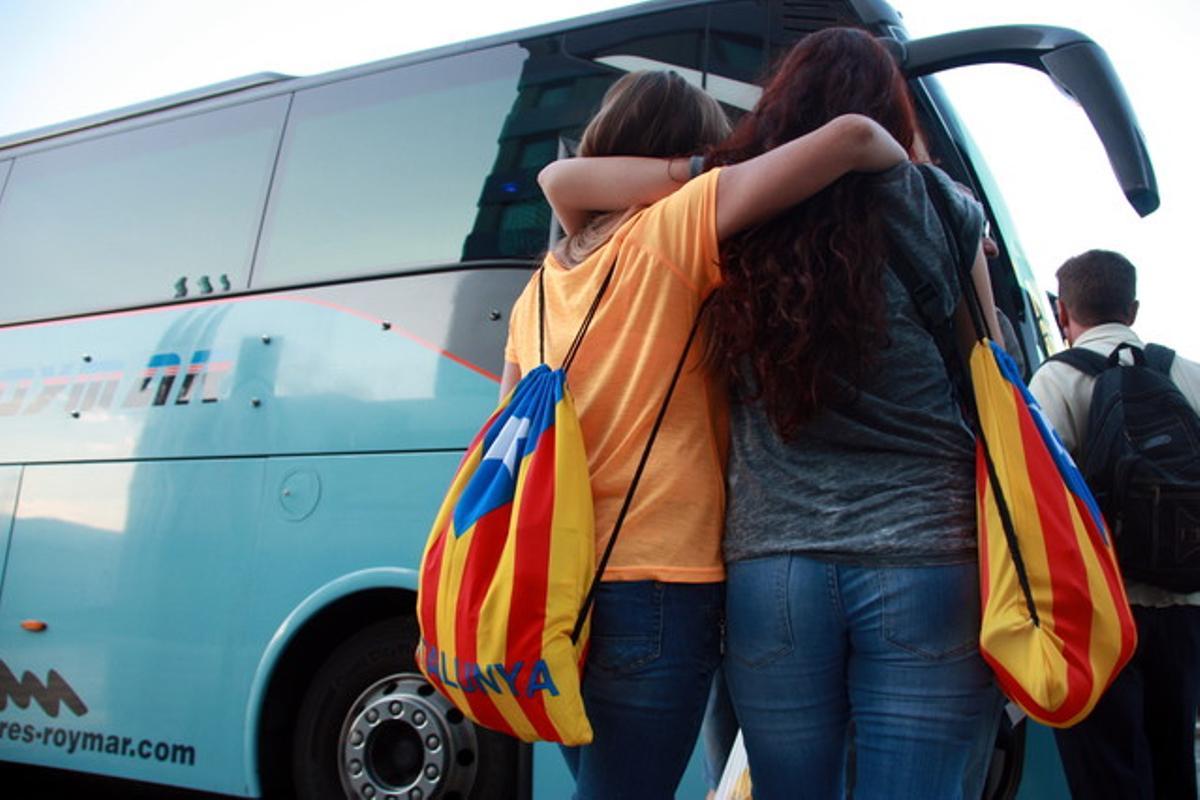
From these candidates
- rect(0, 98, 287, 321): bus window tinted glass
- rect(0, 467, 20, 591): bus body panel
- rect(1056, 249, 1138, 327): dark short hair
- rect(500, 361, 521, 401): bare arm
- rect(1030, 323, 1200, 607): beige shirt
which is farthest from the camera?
rect(0, 467, 20, 591): bus body panel

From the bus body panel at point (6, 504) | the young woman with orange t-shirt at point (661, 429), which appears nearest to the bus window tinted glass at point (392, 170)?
the bus body panel at point (6, 504)

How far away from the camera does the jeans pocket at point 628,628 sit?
60.7 inches

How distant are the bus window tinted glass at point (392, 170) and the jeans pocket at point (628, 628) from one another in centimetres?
228

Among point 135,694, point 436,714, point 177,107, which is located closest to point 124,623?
point 135,694

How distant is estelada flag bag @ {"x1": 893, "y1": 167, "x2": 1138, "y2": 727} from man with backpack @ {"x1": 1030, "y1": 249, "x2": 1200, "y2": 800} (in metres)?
1.43

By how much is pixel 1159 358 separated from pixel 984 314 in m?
1.74

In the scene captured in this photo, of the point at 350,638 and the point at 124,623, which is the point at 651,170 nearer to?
the point at 350,638

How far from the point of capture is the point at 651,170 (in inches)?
69.1

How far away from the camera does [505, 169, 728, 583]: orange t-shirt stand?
1.58 meters

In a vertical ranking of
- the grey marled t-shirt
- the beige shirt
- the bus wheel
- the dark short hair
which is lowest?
the bus wheel

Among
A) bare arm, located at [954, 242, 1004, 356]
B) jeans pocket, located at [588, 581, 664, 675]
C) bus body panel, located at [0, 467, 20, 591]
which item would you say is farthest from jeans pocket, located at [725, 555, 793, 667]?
bus body panel, located at [0, 467, 20, 591]

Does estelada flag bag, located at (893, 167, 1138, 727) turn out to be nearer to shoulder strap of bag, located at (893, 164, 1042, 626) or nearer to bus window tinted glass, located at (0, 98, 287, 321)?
shoulder strap of bag, located at (893, 164, 1042, 626)

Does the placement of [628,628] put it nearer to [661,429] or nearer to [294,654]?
[661,429]

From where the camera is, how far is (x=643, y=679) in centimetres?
154
